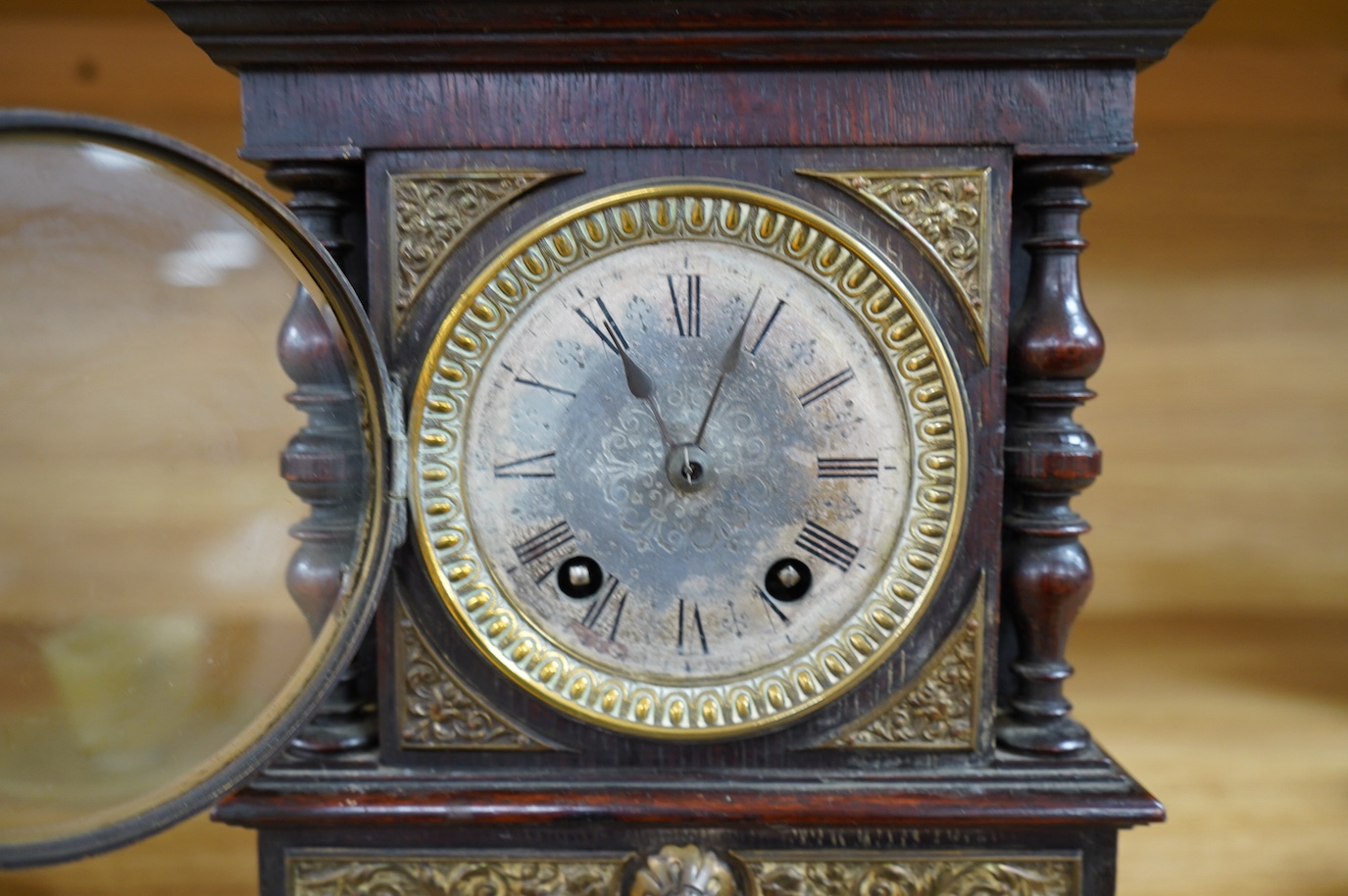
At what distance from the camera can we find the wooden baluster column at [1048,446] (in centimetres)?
87

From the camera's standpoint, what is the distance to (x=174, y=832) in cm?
131

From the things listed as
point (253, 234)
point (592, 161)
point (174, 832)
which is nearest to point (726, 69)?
point (592, 161)

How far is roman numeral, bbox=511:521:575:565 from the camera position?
2.91ft

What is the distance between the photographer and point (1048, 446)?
0.87m

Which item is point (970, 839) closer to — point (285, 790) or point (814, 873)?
point (814, 873)

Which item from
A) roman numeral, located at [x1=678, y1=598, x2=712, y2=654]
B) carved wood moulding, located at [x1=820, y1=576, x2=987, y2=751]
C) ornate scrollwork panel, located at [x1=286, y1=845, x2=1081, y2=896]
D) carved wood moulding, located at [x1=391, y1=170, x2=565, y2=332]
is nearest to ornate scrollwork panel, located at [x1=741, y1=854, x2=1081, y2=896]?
ornate scrollwork panel, located at [x1=286, y1=845, x2=1081, y2=896]

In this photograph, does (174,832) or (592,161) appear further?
(174,832)

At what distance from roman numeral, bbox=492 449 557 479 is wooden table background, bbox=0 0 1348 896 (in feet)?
2.63

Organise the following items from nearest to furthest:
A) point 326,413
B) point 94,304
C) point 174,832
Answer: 1. point 94,304
2. point 326,413
3. point 174,832

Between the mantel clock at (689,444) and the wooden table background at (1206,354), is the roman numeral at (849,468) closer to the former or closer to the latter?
the mantel clock at (689,444)

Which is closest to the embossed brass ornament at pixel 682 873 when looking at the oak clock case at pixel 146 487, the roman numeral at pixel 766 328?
the oak clock case at pixel 146 487

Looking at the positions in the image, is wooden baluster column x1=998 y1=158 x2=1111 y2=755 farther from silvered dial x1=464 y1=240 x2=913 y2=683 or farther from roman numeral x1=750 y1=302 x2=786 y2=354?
roman numeral x1=750 y1=302 x2=786 y2=354

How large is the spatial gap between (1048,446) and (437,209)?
0.61m

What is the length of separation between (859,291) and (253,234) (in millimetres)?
530
